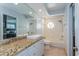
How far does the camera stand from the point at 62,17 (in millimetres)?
2385

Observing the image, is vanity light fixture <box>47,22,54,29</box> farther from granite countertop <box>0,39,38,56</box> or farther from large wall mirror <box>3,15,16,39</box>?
large wall mirror <box>3,15,16,39</box>

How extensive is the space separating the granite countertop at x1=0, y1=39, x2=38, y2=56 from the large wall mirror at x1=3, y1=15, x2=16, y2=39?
0.13m

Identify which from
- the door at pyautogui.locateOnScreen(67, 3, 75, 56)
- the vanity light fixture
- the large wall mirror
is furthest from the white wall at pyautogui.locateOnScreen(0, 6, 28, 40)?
the door at pyautogui.locateOnScreen(67, 3, 75, 56)

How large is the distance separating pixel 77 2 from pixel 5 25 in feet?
3.80

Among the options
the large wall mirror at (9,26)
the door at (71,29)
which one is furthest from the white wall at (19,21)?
the door at (71,29)

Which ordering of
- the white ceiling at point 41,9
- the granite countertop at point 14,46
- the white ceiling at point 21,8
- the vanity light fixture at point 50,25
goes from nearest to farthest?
the granite countertop at point 14,46 → the white ceiling at point 21,8 → the white ceiling at point 41,9 → the vanity light fixture at point 50,25

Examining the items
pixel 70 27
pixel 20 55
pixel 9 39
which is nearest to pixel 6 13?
pixel 9 39

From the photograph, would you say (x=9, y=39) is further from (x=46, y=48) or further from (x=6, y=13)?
(x=46, y=48)

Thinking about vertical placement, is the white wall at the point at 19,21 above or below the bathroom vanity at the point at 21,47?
above

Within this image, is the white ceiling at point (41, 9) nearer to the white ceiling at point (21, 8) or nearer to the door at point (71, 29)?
the white ceiling at point (21, 8)

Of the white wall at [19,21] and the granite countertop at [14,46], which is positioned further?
the white wall at [19,21]

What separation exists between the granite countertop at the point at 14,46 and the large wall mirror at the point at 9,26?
0.13m

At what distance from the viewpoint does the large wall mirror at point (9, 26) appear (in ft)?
6.38

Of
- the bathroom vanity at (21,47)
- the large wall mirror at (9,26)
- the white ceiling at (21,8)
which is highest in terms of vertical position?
the white ceiling at (21,8)
